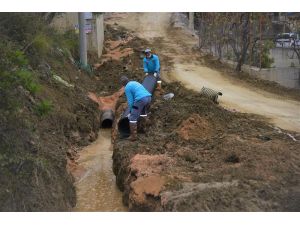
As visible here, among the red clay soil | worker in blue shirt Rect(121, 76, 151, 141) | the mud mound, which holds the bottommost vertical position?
the red clay soil

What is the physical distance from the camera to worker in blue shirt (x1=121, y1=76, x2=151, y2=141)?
37.6 ft

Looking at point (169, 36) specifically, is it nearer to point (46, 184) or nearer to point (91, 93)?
point (91, 93)

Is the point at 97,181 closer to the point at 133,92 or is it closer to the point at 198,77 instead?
the point at 133,92

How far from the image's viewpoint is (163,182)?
28.8 ft

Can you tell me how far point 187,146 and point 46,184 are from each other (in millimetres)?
3454

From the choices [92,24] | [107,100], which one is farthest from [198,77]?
[92,24]

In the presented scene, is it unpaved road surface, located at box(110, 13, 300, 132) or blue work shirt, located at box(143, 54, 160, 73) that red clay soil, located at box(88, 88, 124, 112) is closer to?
blue work shirt, located at box(143, 54, 160, 73)

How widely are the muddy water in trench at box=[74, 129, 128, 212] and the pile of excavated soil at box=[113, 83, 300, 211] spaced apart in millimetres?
307

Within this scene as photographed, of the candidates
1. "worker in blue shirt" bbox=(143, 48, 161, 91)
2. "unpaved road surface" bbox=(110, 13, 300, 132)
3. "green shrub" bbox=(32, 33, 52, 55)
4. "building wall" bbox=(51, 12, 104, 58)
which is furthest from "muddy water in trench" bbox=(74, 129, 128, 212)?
"building wall" bbox=(51, 12, 104, 58)

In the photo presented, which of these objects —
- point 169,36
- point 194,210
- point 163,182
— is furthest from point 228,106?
point 169,36

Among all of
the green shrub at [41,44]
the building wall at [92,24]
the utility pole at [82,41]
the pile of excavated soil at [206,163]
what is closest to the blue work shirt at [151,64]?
the pile of excavated soil at [206,163]

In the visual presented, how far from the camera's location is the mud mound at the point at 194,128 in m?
11.6

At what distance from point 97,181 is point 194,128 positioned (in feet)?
8.60

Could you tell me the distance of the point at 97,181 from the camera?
11.4 metres
